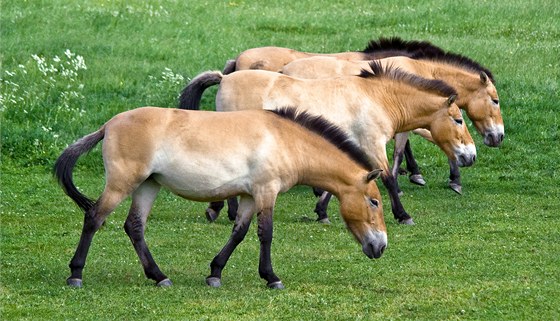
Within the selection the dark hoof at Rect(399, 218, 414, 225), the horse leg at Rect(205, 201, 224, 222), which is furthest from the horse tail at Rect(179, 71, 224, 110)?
the dark hoof at Rect(399, 218, 414, 225)

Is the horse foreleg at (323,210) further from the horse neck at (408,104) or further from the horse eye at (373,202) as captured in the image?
the horse eye at (373,202)

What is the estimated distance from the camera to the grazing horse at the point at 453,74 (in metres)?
14.5

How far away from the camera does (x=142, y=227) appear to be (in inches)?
399

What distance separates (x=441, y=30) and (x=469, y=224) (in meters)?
11.3

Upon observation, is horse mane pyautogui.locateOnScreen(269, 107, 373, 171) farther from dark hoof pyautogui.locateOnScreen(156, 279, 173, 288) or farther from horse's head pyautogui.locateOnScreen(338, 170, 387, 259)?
dark hoof pyautogui.locateOnScreen(156, 279, 173, 288)

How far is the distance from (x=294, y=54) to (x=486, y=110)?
299 centimetres

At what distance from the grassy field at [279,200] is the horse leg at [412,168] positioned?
14 centimetres

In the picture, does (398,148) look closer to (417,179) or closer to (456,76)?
(417,179)

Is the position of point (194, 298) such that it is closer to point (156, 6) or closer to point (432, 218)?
point (432, 218)

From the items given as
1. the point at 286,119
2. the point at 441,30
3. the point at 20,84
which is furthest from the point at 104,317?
the point at 441,30

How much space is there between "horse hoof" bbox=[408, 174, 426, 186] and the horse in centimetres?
187

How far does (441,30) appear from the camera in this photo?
23.9m

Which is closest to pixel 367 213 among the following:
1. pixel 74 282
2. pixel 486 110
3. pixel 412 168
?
pixel 74 282

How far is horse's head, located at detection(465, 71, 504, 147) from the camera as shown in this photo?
14758 millimetres
